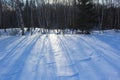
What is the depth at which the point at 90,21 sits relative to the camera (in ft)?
64.8

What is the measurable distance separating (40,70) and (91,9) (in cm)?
1560

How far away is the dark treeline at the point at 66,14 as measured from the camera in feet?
64.7

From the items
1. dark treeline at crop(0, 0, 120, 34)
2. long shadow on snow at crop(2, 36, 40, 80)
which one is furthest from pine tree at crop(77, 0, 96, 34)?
long shadow on snow at crop(2, 36, 40, 80)

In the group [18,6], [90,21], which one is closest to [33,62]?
[18,6]

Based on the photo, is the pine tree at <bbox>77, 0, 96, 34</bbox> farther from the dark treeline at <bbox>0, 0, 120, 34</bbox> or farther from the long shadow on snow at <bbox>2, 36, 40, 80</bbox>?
the long shadow on snow at <bbox>2, 36, 40, 80</bbox>

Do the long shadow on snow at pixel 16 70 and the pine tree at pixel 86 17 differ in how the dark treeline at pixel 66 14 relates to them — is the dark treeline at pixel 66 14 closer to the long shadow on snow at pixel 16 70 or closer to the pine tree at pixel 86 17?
the pine tree at pixel 86 17

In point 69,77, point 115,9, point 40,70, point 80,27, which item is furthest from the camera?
point 115,9

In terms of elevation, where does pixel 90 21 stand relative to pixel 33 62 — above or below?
above

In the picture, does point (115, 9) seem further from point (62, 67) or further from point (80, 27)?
point (62, 67)

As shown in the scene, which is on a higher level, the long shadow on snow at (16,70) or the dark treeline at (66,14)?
the dark treeline at (66,14)

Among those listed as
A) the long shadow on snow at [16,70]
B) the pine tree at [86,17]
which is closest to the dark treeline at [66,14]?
the pine tree at [86,17]

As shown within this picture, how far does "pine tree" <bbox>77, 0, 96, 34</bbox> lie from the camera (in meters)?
19.5

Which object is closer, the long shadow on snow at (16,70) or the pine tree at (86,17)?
the long shadow on snow at (16,70)

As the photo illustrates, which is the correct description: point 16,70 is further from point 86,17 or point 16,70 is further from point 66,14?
point 66,14
